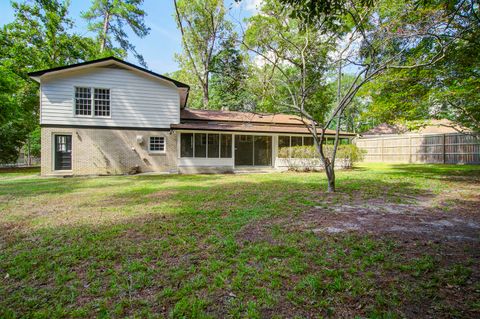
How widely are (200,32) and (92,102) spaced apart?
667 inches

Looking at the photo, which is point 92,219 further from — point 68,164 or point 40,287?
point 68,164

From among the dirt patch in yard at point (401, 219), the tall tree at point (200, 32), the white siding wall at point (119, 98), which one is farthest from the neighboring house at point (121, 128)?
the tall tree at point (200, 32)

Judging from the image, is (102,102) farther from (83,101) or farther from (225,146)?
(225,146)

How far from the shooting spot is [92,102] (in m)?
13.0

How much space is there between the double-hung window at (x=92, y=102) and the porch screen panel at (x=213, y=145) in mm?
5579

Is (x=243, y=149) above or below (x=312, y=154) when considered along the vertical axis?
above

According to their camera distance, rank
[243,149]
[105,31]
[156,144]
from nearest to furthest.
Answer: [156,144] < [243,149] < [105,31]

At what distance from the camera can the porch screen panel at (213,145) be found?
1478 cm

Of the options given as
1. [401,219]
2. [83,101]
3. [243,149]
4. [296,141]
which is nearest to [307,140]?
[296,141]

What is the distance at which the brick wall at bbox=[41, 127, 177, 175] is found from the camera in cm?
1262

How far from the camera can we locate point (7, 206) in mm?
6059

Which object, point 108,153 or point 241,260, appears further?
point 108,153

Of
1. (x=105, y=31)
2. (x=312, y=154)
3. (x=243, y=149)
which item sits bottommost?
(x=312, y=154)

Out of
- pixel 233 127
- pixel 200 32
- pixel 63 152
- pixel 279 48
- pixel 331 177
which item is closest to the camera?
pixel 331 177
